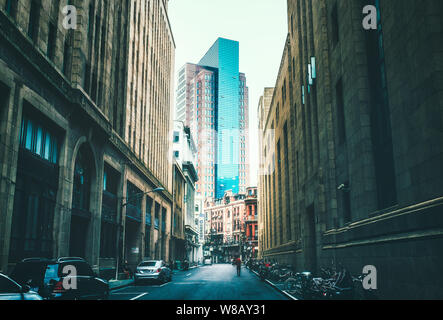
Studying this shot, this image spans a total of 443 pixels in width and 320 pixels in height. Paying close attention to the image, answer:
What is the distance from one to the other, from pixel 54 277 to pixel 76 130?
13.7m

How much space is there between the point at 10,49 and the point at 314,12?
20.5m

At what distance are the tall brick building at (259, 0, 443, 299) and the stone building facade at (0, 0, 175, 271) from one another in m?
14.6

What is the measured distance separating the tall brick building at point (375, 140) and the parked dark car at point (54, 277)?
1077 centimetres

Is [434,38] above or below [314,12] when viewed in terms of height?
below

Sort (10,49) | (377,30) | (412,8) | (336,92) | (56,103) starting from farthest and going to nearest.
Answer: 1. (336,92)
2. (56,103)
3. (377,30)
4. (10,49)
5. (412,8)

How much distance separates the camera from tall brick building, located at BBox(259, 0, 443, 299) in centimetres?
1212

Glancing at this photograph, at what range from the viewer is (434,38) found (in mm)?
11961

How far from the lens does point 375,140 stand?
18656 mm

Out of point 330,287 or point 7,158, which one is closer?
point 330,287

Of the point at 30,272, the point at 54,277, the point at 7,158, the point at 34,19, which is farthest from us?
the point at 34,19

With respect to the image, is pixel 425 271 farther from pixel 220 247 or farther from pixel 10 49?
pixel 220 247

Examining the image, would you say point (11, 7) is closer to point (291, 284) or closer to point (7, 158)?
point (7, 158)

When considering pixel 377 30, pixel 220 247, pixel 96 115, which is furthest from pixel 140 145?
pixel 220 247

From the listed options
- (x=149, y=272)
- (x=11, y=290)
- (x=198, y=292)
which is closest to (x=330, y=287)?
(x=198, y=292)
